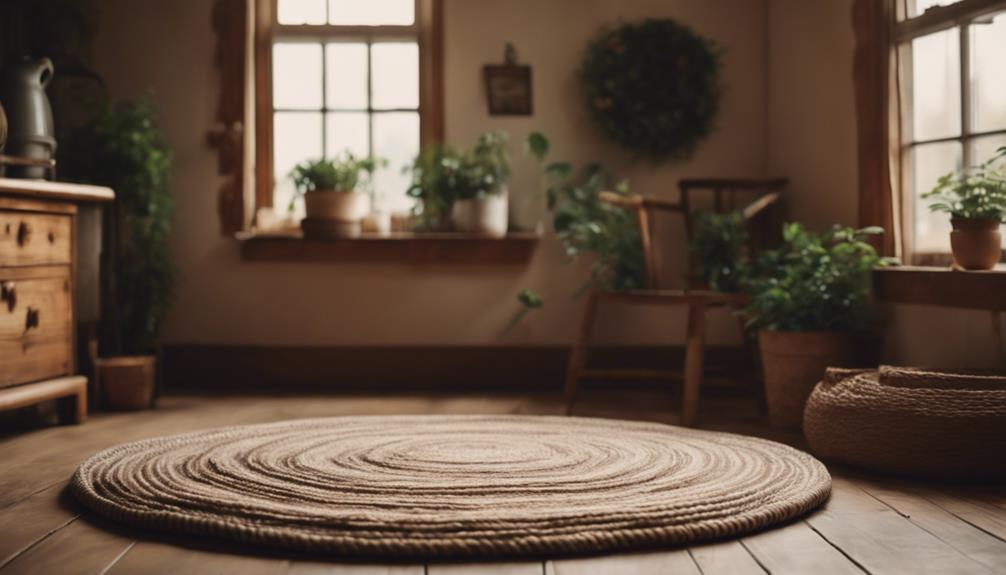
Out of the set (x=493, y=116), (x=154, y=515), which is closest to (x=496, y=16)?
(x=493, y=116)

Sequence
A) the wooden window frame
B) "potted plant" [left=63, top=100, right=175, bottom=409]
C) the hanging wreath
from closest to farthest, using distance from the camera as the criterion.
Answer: "potted plant" [left=63, top=100, right=175, bottom=409] → the hanging wreath → the wooden window frame

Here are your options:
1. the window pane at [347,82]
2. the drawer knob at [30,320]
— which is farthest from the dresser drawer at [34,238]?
the window pane at [347,82]

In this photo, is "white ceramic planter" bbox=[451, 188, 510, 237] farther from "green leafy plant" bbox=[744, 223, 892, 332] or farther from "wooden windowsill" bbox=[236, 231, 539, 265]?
"green leafy plant" bbox=[744, 223, 892, 332]

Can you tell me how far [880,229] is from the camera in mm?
3176

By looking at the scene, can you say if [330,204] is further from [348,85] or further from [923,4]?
[923,4]

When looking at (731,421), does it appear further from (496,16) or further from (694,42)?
(496,16)

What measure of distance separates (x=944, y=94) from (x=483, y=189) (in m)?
1.81

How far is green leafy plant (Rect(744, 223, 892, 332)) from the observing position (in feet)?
10.4

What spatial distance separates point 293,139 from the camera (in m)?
4.43

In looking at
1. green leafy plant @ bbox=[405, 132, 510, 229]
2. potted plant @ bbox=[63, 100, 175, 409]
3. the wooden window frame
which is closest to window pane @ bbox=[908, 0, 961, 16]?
green leafy plant @ bbox=[405, 132, 510, 229]

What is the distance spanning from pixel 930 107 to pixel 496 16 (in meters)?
1.87

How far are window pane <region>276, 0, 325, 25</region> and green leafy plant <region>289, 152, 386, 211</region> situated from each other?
2.13 feet

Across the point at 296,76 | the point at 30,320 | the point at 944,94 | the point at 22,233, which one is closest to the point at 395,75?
the point at 296,76

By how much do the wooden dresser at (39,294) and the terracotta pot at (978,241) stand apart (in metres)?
2.77
